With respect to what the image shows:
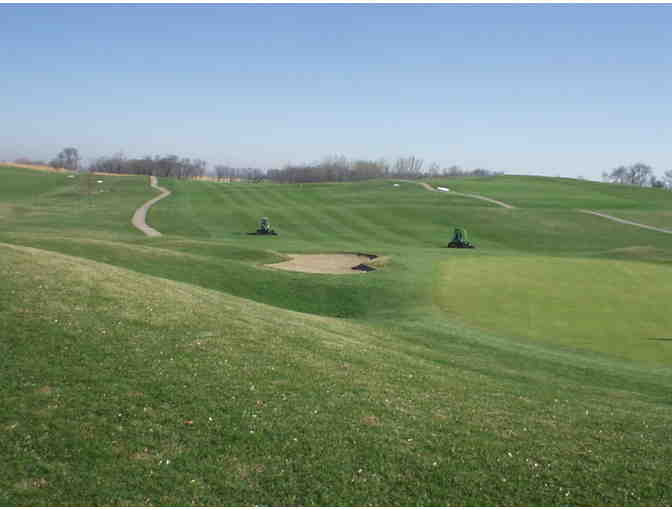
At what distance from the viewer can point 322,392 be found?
10.6 m

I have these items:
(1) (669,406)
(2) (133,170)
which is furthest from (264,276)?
(2) (133,170)

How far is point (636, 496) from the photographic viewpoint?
793 centimetres

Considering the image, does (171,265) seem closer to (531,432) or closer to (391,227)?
(531,432)

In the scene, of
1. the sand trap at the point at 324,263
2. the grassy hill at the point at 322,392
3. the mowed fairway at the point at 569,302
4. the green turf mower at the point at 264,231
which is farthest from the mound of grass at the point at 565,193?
the grassy hill at the point at 322,392

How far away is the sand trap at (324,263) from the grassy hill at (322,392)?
19.2 feet

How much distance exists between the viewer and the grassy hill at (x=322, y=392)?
7.82 metres

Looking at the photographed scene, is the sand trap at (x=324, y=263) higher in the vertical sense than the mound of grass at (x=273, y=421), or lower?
lower

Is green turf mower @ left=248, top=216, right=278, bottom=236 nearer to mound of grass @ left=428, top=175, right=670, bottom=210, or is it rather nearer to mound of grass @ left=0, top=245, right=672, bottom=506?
mound of grass @ left=0, top=245, right=672, bottom=506

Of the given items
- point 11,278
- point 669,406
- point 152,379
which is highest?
point 11,278

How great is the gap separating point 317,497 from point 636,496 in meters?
4.58

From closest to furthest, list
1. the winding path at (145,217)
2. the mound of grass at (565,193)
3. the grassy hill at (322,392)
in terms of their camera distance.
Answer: the grassy hill at (322,392), the winding path at (145,217), the mound of grass at (565,193)

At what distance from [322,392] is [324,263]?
2547cm

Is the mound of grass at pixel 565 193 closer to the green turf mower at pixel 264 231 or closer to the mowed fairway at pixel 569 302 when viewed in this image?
the green turf mower at pixel 264 231

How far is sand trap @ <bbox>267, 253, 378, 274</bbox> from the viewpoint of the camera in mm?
32906
